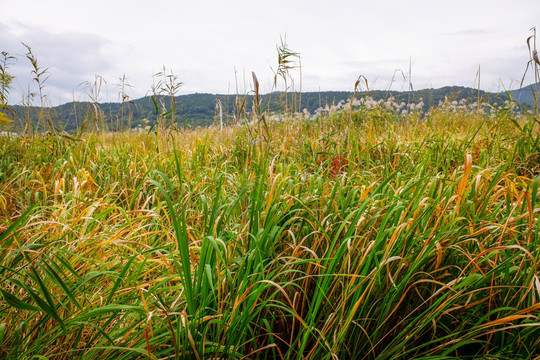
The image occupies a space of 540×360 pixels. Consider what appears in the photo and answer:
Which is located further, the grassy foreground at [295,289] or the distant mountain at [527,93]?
the distant mountain at [527,93]

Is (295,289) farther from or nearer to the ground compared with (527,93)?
nearer to the ground

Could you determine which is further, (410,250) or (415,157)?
(415,157)

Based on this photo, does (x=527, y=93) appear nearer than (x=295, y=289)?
No

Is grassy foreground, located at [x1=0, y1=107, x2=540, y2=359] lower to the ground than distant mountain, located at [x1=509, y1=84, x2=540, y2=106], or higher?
lower

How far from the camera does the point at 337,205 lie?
6.01ft

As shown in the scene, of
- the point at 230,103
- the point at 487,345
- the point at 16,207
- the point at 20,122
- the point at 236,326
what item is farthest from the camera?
the point at 230,103

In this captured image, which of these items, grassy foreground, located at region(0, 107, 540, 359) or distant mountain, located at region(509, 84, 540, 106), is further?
distant mountain, located at region(509, 84, 540, 106)

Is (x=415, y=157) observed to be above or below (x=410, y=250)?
above

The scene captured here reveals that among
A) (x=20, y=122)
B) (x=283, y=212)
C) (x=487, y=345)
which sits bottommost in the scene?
(x=487, y=345)

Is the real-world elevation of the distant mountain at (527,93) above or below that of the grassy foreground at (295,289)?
above

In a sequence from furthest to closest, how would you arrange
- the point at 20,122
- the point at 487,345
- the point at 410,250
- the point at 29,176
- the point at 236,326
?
the point at 20,122, the point at 29,176, the point at 410,250, the point at 487,345, the point at 236,326

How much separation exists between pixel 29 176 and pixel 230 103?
296 centimetres

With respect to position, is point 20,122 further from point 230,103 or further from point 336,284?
point 336,284

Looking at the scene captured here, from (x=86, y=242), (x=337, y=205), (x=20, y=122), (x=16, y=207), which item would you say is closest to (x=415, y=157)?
(x=337, y=205)
